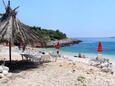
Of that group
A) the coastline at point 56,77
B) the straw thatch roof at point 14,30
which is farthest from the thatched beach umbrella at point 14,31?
the coastline at point 56,77

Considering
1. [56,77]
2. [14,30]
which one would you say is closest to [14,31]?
[14,30]

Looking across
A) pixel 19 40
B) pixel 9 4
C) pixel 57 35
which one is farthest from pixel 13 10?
pixel 57 35

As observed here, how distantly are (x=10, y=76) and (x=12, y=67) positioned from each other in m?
2.21

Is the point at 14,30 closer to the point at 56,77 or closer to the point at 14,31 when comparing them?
the point at 14,31

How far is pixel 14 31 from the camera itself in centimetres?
1442

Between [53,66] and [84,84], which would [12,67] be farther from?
[84,84]

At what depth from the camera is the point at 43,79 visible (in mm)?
12195

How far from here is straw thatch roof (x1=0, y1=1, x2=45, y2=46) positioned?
14.3 m

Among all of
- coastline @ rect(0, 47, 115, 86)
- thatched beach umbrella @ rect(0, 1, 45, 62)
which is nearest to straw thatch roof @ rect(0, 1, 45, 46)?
thatched beach umbrella @ rect(0, 1, 45, 62)

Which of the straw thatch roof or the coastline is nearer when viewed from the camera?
the coastline

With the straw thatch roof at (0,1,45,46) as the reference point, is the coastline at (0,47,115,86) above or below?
below

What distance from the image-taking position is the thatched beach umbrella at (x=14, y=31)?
46.7 ft

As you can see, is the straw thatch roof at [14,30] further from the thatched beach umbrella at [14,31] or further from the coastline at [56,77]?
the coastline at [56,77]

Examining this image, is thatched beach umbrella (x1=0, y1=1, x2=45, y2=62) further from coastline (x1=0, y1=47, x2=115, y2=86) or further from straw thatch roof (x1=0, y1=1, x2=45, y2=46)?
coastline (x1=0, y1=47, x2=115, y2=86)
